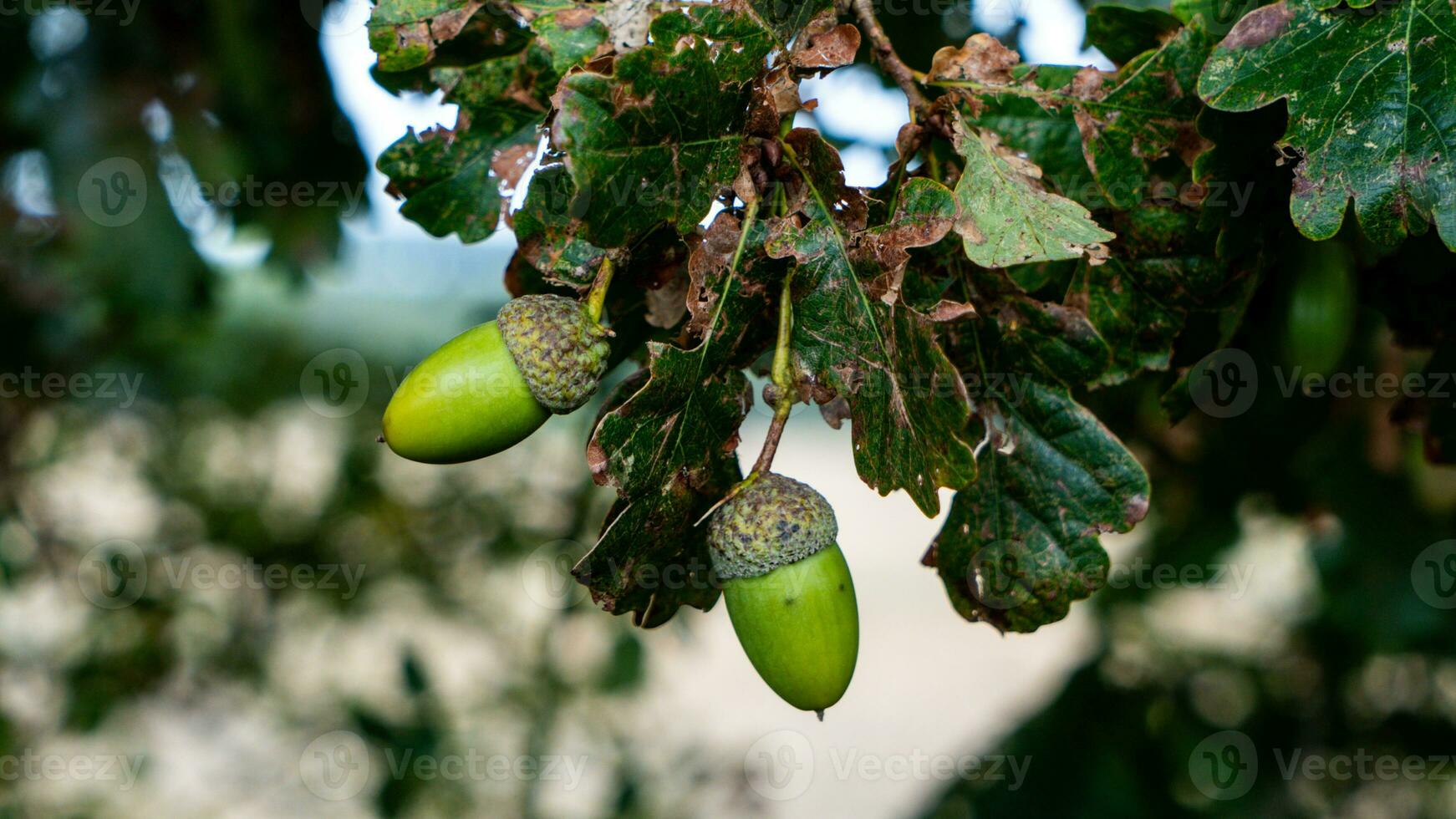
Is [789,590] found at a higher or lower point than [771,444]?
lower

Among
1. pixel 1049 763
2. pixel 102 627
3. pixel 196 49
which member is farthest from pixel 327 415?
pixel 1049 763

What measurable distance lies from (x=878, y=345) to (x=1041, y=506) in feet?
0.94

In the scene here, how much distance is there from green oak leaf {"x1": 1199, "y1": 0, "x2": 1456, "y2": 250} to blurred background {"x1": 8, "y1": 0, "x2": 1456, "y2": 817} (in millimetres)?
760

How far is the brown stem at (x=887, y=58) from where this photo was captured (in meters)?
1.01

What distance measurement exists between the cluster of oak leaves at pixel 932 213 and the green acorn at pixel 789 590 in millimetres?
57

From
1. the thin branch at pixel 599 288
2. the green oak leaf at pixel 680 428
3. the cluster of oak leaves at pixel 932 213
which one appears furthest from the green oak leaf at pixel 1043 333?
the thin branch at pixel 599 288

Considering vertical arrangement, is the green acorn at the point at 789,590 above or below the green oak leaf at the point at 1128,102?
below

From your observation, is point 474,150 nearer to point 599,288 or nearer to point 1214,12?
point 599,288

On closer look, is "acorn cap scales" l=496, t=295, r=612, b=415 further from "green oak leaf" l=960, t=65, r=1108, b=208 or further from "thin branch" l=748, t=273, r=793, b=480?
"green oak leaf" l=960, t=65, r=1108, b=208

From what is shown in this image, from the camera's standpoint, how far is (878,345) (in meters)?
0.95

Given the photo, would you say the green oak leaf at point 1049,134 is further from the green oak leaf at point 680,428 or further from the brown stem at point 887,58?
the green oak leaf at point 680,428

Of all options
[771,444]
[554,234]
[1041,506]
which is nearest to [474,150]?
[554,234]

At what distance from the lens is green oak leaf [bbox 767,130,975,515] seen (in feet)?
3.08

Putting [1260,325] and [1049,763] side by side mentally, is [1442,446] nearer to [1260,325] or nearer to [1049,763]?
[1260,325]
